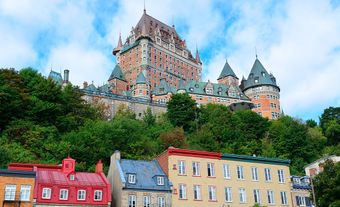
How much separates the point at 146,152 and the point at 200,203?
1976cm

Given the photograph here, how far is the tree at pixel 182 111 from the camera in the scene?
89.7 metres

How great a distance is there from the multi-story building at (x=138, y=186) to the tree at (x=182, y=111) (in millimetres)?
46465

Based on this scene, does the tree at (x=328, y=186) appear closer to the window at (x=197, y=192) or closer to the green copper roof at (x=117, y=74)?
the window at (x=197, y=192)

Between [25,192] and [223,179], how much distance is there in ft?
63.3

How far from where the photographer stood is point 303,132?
82.0 meters

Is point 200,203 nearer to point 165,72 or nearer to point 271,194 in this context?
point 271,194

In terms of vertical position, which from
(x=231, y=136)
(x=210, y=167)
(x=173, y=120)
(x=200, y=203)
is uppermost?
(x=173, y=120)

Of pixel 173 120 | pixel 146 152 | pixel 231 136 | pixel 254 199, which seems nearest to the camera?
pixel 254 199

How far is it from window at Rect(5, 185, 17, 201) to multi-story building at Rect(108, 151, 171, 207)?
916 centimetres

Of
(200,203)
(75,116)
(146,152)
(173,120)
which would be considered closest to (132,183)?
(200,203)

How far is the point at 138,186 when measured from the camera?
3988cm

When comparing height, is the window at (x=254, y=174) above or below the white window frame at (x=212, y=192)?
above

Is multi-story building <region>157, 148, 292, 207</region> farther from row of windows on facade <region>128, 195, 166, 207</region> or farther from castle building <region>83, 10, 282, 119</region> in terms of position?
castle building <region>83, 10, 282, 119</region>

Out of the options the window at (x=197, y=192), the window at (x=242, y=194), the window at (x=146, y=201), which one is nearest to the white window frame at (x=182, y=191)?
the window at (x=197, y=192)
